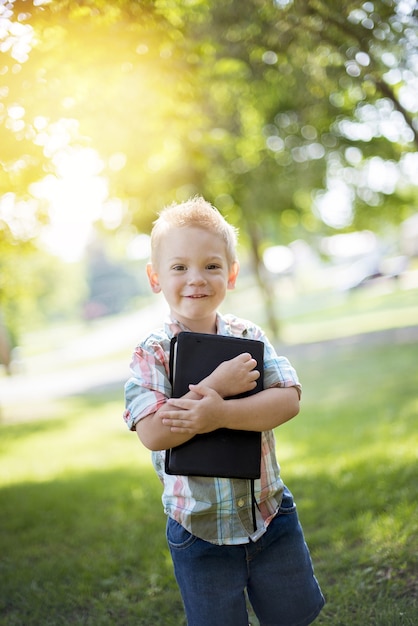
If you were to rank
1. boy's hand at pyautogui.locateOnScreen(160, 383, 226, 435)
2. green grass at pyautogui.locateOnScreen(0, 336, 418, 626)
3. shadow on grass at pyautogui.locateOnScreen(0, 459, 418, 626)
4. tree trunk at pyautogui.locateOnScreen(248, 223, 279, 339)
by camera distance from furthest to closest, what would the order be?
tree trunk at pyautogui.locateOnScreen(248, 223, 279, 339) → green grass at pyautogui.locateOnScreen(0, 336, 418, 626) → shadow on grass at pyautogui.locateOnScreen(0, 459, 418, 626) → boy's hand at pyautogui.locateOnScreen(160, 383, 226, 435)

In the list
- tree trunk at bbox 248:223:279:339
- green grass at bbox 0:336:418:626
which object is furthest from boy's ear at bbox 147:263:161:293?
tree trunk at bbox 248:223:279:339

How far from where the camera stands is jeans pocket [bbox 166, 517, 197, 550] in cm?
217

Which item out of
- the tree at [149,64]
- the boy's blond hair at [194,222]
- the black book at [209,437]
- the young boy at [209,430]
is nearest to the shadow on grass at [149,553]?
the young boy at [209,430]

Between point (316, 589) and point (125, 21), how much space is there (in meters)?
3.54

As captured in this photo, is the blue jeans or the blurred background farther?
the blurred background

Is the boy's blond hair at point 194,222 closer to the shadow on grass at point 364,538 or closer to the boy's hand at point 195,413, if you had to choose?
the boy's hand at point 195,413

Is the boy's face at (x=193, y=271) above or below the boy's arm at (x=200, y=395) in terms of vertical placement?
above

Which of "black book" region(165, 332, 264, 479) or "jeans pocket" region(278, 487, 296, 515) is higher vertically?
"black book" region(165, 332, 264, 479)

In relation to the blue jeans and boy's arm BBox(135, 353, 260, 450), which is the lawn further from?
boy's arm BBox(135, 353, 260, 450)

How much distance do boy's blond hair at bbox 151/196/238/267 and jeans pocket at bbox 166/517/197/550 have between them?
3.05ft

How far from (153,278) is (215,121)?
14356 millimetres

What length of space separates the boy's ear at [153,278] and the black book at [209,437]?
0.96 ft

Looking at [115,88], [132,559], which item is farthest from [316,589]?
[115,88]

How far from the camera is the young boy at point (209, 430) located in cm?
206
